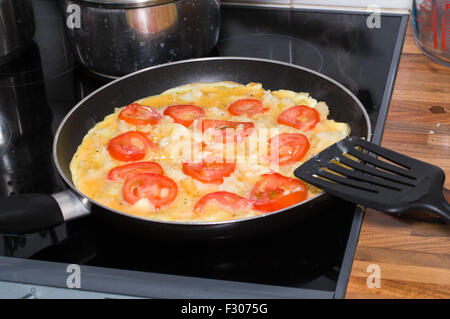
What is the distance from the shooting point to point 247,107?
4.35 ft

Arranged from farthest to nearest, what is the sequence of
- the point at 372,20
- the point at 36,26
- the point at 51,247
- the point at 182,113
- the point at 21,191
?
the point at 36,26, the point at 372,20, the point at 182,113, the point at 21,191, the point at 51,247

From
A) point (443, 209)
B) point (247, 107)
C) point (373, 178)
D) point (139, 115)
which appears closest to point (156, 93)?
point (139, 115)

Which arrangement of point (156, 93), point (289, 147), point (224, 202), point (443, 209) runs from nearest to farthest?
point (443, 209) < point (224, 202) < point (289, 147) < point (156, 93)

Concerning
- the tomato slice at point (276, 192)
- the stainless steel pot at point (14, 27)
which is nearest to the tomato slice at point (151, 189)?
the tomato slice at point (276, 192)

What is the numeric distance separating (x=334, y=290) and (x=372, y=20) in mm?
973

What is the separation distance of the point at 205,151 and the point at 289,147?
0.17 meters

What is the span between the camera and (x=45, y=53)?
167cm

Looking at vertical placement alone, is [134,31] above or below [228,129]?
above

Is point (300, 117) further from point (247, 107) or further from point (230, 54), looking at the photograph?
→ point (230, 54)

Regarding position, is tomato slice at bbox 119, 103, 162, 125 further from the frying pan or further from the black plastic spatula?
the black plastic spatula

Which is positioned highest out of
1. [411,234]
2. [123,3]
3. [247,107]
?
[123,3]

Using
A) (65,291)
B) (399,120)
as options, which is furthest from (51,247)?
(399,120)

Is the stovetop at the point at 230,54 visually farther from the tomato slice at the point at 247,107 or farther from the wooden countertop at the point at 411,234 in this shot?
the tomato slice at the point at 247,107
